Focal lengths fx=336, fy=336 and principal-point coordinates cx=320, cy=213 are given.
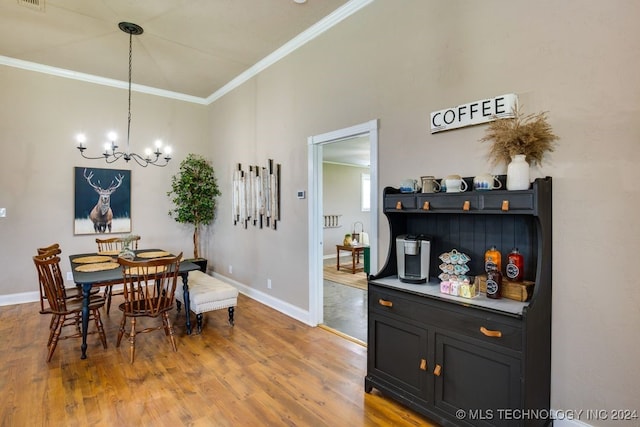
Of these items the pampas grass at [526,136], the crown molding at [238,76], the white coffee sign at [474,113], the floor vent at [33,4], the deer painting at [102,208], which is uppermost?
the crown molding at [238,76]

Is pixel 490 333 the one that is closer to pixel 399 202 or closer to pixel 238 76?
pixel 399 202

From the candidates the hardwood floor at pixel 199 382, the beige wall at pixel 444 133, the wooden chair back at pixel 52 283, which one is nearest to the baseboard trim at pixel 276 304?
the beige wall at pixel 444 133

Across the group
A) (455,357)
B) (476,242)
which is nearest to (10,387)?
(455,357)

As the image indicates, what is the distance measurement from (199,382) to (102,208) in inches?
148

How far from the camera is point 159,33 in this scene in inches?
148

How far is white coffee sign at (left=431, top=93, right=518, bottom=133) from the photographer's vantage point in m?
2.17

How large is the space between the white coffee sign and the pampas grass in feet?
0.22

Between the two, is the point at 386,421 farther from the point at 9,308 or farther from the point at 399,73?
the point at 9,308

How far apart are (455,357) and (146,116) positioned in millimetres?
5640

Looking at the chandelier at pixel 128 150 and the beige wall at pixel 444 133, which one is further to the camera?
the chandelier at pixel 128 150

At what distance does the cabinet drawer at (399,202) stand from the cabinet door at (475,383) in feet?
2.85

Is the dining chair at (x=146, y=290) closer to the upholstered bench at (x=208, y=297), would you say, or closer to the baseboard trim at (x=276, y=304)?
the upholstered bench at (x=208, y=297)

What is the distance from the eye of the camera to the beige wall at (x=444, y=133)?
181 centimetres

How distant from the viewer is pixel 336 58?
3457mm
